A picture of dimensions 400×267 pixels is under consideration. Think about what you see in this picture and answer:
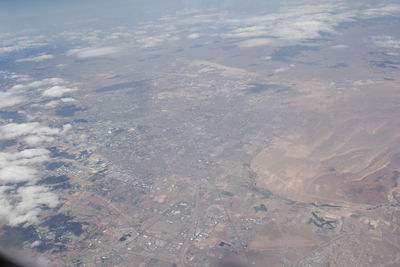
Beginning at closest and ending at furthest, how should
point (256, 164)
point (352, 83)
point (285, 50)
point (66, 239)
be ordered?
point (66, 239) < point (256, 164) < point (352, 83) < point (285, 50)

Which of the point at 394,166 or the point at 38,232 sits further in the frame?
the point at 394,166

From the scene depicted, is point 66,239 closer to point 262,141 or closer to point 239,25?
point 262,141

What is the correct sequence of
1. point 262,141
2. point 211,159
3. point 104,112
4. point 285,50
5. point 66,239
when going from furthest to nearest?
point 285,50
point 104,112
point 262,141
point 211,159
point 66,239

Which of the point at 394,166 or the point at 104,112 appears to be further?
the point at 104,112

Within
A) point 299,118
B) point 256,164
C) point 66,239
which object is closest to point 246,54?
point 299,118

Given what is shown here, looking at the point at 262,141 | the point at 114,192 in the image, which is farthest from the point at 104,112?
the point at 262,141

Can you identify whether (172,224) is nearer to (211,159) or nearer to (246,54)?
(211,159)

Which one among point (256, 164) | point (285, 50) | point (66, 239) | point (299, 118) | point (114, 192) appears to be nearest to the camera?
point (66, 239)

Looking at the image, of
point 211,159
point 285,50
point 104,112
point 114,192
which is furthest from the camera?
point 285,50
